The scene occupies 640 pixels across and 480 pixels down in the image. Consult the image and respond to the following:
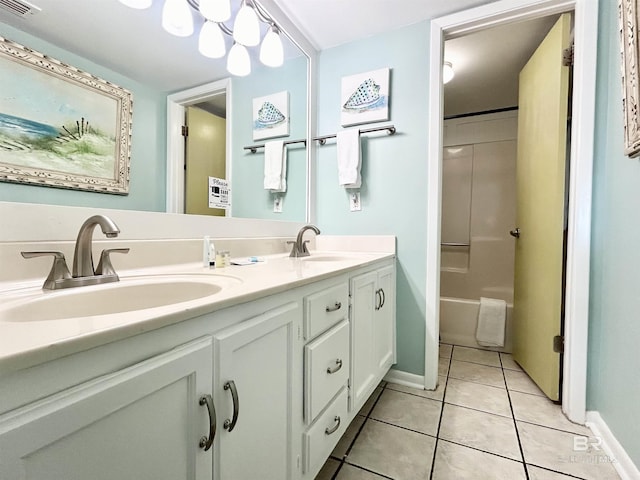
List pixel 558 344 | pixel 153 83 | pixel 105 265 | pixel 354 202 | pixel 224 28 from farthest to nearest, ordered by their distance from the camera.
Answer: pixel 354 202, pixel 558 344, pixel 224 28, pixel 153 83, pixel 105 265

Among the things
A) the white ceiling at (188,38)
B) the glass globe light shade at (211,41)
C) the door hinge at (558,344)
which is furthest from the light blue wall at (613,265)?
the glass globe light shade at (211,41)

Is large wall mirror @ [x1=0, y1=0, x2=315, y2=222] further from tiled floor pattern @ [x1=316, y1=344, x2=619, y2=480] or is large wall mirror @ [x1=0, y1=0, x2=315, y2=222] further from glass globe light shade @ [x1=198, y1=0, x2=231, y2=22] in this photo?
tiled floor pattern @ [x1=316, y1=344, x2=619, y2=480]

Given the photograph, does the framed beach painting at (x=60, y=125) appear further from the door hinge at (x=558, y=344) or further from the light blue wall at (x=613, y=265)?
the door hinge at (x=558, y=344)

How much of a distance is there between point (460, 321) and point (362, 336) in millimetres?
1522

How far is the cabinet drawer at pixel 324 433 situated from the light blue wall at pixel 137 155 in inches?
36.4

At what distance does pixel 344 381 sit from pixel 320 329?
0.30 m

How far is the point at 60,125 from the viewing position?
0.80 metres

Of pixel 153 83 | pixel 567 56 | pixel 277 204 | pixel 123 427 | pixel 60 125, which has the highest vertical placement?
pixel 567 56

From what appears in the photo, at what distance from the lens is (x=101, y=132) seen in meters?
0.89

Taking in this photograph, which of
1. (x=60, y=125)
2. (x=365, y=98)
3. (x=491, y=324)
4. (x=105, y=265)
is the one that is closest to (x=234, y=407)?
(x=105, y=265)

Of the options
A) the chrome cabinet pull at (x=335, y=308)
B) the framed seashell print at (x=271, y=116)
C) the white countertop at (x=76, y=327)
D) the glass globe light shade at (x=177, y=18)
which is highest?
the glass globe light shade at (x=177, y=18)

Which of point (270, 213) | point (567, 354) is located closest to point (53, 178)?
point (270, 213)

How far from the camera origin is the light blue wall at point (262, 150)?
1.46 meters

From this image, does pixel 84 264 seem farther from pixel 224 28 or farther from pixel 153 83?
pixel 224 28
